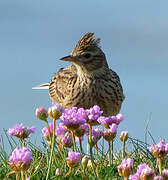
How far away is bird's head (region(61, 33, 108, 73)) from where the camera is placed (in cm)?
888

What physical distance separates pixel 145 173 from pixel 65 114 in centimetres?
122

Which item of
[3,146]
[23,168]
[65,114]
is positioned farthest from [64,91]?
[23,168]

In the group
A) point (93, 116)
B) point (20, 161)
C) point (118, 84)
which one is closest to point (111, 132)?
point (93, 116)

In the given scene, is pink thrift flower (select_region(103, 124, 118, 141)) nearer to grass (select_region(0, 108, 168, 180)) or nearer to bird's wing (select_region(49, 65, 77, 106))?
grass (select_region(0, 108, 168, 180))

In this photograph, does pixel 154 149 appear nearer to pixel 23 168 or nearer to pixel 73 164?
pixel 73 164

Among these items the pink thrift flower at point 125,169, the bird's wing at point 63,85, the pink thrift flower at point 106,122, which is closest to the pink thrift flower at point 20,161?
the pink thrift flower at point 125,169

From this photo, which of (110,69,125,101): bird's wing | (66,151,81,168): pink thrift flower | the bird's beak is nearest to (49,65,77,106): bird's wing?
the bird's beak

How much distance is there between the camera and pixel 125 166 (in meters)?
3.09

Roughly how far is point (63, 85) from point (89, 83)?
0.60 metres

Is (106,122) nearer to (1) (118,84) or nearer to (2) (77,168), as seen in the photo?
(2) (77,168)

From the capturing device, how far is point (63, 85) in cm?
932

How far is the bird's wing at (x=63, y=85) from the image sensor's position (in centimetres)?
905

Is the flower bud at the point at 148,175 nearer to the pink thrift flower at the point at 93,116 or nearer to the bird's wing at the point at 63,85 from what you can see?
the pink thrift flower at the point at 93,116

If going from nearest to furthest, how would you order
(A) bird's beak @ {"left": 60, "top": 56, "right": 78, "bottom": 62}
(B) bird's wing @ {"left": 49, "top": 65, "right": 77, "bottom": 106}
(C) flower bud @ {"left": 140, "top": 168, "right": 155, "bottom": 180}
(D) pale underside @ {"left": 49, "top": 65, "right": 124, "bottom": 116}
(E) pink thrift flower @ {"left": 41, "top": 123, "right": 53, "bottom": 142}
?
1. (C) flower bud @ {"left": 140, "top": 168, "right": 155, "bottom": 180}
2. (E) pink thrift flower @ {"left": 41, "top": 123, "right": 53, "bottom": 142}
3. (A) bird's beak @ {"left": 60, "top": 56, "right": 78, "bottom": 62}
4. (D) pale underside @ {"left": 49, "top": 65, "right": 124, "bottom": 116}
5. (B) bird's wing @ {"left": 49, "top": 65, "right": 77, "bottom": 106}
